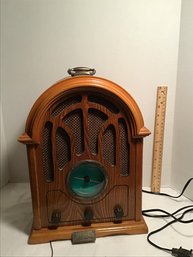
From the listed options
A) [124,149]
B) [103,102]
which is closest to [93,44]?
[103,102]

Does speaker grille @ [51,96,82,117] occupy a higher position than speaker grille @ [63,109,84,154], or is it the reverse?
speaker grille @ [51,96,82,117]

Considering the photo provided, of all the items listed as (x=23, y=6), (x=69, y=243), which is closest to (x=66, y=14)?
(x=23, y=6)

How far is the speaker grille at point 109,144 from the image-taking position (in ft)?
2.08

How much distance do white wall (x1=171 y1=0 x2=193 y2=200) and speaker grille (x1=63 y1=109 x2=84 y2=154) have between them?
49cm

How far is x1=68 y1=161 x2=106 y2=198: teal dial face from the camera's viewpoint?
2.11 feet

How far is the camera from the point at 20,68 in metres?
0.92

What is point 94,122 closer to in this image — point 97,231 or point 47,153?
point 47,153

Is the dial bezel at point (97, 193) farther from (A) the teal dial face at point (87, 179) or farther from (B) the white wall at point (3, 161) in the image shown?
(B) the white wall at point (3, 161)

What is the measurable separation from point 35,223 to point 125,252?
0.97 feet

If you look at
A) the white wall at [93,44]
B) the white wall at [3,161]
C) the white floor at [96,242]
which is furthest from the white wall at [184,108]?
the white wall at [3,161]

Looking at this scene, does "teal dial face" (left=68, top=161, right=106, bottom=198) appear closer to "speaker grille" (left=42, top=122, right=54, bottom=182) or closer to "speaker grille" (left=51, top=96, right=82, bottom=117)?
"speaker grille" (left=42, top=122, right=54, bottom=182)

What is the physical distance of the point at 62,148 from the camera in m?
0.63

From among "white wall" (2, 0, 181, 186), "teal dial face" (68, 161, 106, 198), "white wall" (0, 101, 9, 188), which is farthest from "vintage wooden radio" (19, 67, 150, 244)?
"white wall" (0, 101, 9, 188)

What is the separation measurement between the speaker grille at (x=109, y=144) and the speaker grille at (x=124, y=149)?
23 mm
